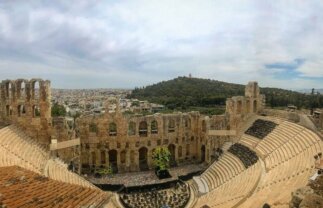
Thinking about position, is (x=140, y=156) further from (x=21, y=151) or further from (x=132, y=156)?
(x=21, y=151)

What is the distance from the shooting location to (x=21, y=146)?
2616cm

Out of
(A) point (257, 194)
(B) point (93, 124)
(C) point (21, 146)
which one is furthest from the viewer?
(B) point (93, 124)

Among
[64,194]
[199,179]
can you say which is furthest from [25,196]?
[199,179]

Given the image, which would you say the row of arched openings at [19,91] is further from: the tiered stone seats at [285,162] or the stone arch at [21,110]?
the tiered stone seats at [285,162]

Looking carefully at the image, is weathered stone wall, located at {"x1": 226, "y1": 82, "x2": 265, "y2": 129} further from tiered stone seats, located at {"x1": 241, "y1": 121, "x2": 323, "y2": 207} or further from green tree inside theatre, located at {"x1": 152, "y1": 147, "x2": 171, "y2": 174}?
green tree inside theatre, located at {"x1": 152, "y1": 147, "x2": 171, "y2": 174}

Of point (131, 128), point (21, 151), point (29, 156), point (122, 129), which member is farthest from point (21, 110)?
point (131, 128)

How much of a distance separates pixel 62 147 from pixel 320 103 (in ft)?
176

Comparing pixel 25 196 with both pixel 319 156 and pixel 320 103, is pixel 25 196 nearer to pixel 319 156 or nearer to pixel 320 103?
pixel 319 156

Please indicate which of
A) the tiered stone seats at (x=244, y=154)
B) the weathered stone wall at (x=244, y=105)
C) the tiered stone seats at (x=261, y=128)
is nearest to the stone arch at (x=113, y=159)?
the tiered stone seats at (x=244, y=154)

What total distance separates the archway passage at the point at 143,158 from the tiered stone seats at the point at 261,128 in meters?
11.7

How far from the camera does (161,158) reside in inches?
1278

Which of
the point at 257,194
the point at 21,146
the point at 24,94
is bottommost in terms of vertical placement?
the point at 257,194

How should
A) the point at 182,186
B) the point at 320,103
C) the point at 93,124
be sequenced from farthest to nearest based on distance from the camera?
the point at 320,103 → the point at 93,124 → the point at 182,186

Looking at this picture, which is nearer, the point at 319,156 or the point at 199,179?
the point at 319,156
